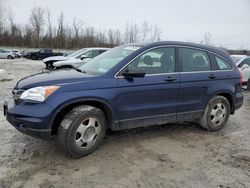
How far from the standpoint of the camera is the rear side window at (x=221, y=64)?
537 cm

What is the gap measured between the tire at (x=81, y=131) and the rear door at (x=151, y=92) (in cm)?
39

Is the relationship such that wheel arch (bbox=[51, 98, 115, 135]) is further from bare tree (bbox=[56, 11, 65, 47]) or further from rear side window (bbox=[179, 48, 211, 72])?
bare tree (bbox=[56, 11, 65, 47])

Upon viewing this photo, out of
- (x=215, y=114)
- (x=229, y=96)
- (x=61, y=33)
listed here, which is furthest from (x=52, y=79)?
(x=61, y=33)

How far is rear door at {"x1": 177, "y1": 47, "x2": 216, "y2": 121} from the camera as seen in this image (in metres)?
4.88

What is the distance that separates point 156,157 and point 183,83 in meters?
1.43

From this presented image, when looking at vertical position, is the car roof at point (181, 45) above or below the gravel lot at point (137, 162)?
above

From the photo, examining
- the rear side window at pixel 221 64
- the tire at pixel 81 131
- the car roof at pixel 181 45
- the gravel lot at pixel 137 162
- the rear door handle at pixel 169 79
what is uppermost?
the car roof at pixel 181 45

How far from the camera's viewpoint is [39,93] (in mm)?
3729

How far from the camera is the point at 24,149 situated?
4262mm

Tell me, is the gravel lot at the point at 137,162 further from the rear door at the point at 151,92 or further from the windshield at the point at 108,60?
the windshield at the point at 108,60


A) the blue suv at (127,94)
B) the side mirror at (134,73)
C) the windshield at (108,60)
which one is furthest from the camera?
the windshield at (108,60)

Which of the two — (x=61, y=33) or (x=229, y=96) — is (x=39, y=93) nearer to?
(x=229, y=96)

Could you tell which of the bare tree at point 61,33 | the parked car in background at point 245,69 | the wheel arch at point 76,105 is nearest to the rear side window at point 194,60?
the wheel arch at point 76,105

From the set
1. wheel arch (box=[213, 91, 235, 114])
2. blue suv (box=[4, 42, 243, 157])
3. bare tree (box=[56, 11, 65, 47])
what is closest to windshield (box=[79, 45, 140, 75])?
blue suv (box=[4, 42, 243, 157])
